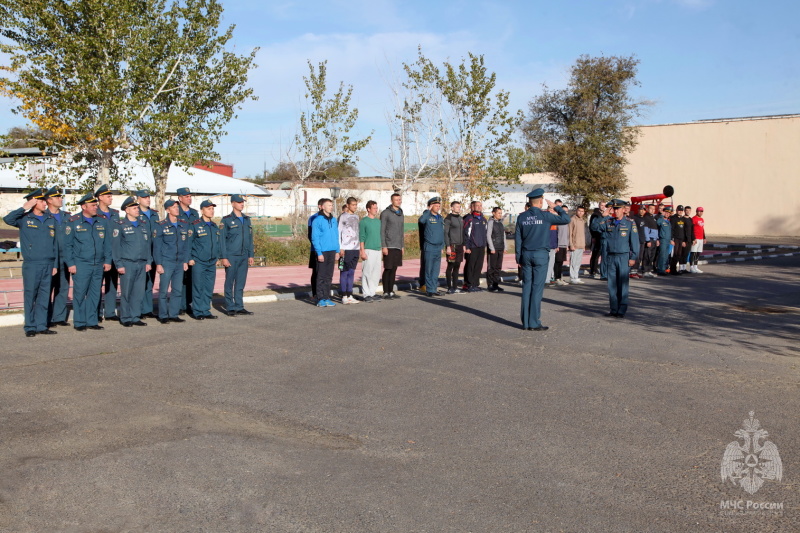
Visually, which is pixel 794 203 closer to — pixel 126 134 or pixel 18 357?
pixel 126 134

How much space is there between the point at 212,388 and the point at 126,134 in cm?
1647

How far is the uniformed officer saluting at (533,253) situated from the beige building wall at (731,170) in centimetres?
4458

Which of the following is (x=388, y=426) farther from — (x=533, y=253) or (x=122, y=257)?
(x=122, y=257)

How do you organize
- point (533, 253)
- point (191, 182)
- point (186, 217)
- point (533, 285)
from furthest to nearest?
point (191, 182) < point (186, 217) < point (533, 253) < point (533, 285)

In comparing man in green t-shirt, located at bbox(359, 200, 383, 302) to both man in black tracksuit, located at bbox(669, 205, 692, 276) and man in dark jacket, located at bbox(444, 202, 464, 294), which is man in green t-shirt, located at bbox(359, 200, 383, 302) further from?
man in black tracksuit, located at bbox(669, 205, 692, 276)

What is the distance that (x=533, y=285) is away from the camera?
35.9ft

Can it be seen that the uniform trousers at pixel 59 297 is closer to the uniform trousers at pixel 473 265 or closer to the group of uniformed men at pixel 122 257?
the group of uniformed men at pixel 122 257

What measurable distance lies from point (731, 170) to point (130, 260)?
49.0 meters

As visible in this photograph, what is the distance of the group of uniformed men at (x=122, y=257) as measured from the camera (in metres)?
10.2

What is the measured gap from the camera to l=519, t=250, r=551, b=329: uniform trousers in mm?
10914

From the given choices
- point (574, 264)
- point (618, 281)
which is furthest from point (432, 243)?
point (574, 264)

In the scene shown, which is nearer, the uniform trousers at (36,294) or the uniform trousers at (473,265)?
the uniform trousers at (36,294)

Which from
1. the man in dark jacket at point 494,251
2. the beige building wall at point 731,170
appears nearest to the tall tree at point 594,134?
the beige building wall at point 731,170

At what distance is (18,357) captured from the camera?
860 cm
